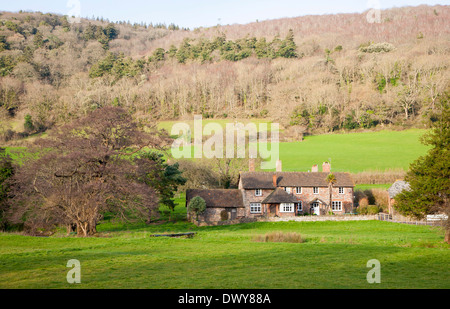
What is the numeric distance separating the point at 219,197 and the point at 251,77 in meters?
72.6

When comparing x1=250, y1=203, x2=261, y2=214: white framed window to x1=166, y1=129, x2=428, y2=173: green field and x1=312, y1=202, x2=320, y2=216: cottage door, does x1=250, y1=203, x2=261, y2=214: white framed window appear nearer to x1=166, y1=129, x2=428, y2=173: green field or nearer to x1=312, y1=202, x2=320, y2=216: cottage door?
x1=312, y1=202, x2=320, y2=216: cottage door

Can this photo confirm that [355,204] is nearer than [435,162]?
No

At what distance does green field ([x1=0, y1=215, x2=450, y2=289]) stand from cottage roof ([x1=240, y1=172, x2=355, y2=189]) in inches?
1005

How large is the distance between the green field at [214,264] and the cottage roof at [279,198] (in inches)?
924

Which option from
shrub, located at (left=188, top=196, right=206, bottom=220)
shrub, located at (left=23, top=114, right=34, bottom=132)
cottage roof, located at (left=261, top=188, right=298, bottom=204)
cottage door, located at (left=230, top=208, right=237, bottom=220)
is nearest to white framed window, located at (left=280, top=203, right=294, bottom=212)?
cottage roof, located at (left=261, top=188, right=298, bottom=204)

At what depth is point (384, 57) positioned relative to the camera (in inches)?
4350

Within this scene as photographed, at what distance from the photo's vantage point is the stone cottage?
162ft

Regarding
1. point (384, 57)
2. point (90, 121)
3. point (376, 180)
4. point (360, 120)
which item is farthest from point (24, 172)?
point (384, 57)

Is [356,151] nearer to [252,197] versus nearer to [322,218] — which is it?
[252,197]

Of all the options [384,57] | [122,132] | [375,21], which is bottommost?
[122,132]

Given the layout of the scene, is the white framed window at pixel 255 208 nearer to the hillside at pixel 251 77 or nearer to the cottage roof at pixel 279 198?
the cottage roof at pixel 279 198

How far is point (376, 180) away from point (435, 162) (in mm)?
36019
